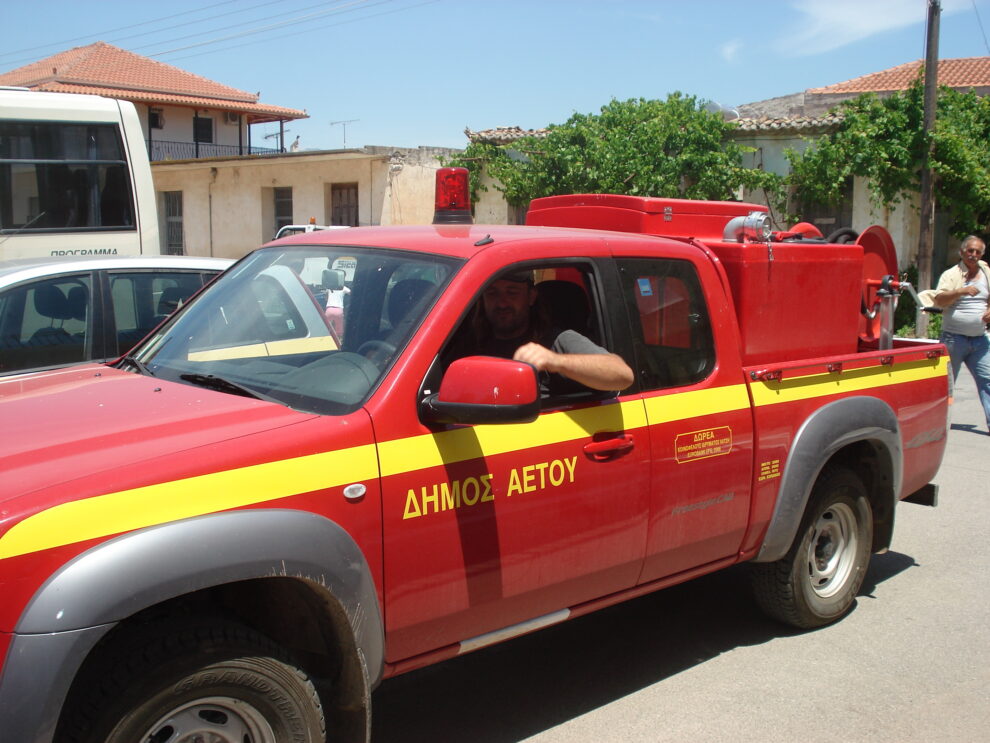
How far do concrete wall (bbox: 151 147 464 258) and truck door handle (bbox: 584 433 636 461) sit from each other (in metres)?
20.3

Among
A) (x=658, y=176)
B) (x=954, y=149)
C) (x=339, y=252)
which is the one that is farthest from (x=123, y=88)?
(x=339, y=252)

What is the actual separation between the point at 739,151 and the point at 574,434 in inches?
707

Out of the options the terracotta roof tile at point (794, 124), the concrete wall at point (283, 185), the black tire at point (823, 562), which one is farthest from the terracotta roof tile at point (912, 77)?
the black tire at point (823, 562)

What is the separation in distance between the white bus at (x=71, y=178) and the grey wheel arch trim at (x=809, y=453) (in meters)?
7.46

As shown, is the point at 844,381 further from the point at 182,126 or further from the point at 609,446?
the point at 182,126

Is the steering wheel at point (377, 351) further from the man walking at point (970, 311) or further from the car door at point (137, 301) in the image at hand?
the man walking at point (970, 311)

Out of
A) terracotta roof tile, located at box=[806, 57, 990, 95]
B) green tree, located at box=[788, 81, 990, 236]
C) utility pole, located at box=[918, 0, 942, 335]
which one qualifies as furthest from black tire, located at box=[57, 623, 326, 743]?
terracotta roof tile, located at box=[806, 57, 990, 95]

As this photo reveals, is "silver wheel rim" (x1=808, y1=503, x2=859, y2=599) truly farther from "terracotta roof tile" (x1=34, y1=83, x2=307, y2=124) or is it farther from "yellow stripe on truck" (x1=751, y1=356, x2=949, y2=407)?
"terracotta roof tile" (x1=34, y1=83, x2=307, y2=124)

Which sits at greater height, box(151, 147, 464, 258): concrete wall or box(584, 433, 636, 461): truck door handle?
box(151, 147, 464, 258): concrete wall

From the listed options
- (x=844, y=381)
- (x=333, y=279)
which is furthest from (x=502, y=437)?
(x=844, y=381)

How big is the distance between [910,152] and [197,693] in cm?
1901

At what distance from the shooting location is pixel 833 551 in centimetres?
485

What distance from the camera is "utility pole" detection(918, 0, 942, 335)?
17.1 m

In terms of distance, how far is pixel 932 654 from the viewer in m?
4.45
